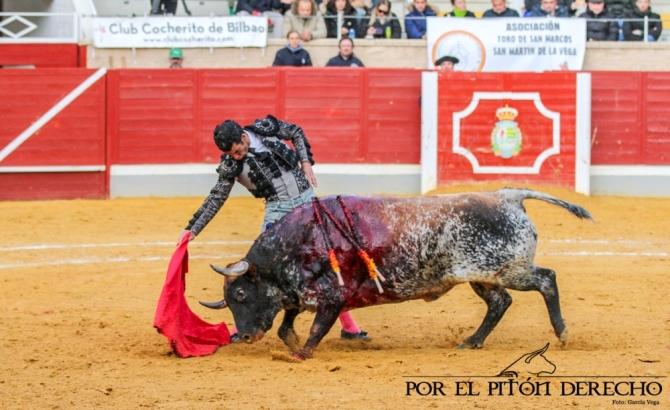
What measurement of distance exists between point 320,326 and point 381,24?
29.7 ft

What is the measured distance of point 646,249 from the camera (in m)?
9.23

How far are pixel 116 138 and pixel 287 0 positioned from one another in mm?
2877

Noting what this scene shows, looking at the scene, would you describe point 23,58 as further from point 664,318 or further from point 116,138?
point 664,318

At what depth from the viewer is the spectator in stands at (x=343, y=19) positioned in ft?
45.1

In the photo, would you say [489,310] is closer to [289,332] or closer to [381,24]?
[289,332]

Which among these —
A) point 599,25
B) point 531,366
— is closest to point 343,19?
point 599,25

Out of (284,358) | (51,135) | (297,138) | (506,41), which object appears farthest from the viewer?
(506,41)

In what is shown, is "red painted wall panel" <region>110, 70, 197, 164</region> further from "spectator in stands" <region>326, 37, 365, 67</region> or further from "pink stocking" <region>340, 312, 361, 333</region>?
"pink stocking" <region>340, 312, 361, 333</region>

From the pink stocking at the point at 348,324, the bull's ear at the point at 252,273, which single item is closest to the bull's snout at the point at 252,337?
the bull's ear at the point at 252,273

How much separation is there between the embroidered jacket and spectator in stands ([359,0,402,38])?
8279mm

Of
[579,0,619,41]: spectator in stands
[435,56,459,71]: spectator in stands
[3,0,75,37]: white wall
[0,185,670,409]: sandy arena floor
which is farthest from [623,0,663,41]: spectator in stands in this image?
[3,0,75,37]: white wall

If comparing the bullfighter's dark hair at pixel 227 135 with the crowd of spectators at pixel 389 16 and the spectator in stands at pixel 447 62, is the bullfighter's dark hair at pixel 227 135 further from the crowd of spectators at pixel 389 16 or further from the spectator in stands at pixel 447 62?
the crowd of spectators at pixel 389 16

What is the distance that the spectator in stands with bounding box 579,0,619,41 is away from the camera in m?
13.6

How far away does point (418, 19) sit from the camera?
13.6 m
